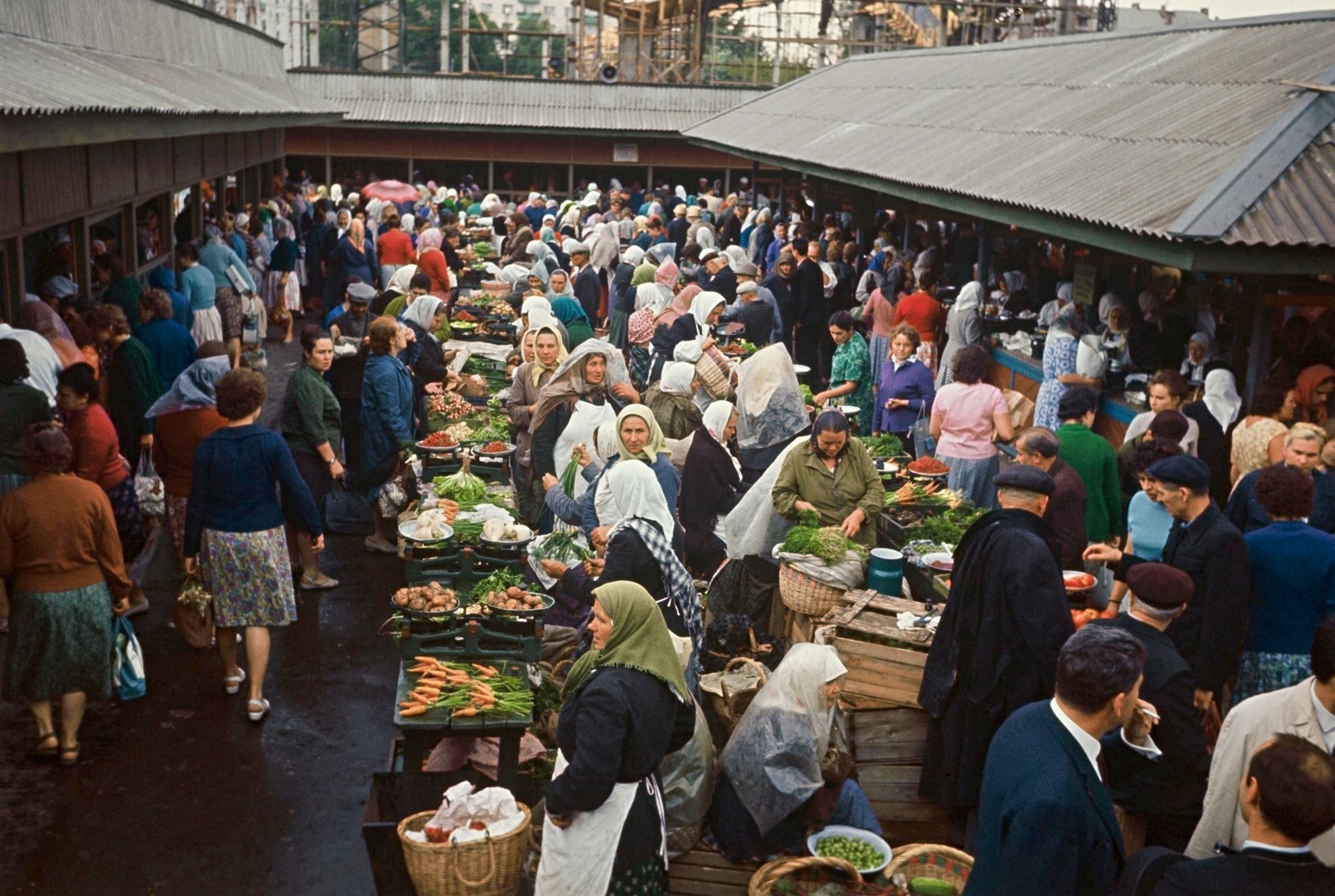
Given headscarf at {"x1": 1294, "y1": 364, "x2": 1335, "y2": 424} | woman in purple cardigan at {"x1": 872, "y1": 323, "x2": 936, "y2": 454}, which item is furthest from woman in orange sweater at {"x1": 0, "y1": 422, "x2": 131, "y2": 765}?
headscarf at {"x1": 1294, "y1": 364, "x2": 1335, "y2": 424}

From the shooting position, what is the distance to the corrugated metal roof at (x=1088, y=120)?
29.7 feet

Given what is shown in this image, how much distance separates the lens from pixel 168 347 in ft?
35.6

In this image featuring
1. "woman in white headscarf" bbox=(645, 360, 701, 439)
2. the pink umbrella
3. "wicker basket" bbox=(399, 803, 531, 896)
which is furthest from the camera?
the pink umbrella

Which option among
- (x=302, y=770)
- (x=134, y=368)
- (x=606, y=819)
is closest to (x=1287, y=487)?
(x=606, y=819)

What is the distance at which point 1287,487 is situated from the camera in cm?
596

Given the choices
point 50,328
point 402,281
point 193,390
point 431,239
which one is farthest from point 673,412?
point 431,239

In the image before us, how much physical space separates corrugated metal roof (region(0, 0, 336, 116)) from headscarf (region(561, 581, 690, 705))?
12.7ft

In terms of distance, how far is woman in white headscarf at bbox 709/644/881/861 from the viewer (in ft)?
18.8

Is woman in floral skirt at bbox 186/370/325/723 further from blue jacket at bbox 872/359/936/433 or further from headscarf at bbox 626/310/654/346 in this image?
headscarf at bbox 626/310/654/346

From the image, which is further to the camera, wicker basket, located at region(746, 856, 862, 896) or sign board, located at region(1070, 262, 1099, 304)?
sign board, located at region(1070, 262, 1099, 304)

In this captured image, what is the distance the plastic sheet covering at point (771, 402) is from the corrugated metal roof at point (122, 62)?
4.61 m

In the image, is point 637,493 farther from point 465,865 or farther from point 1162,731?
point 1162,731

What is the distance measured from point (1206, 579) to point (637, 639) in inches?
106

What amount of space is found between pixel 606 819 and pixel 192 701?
153 inches
